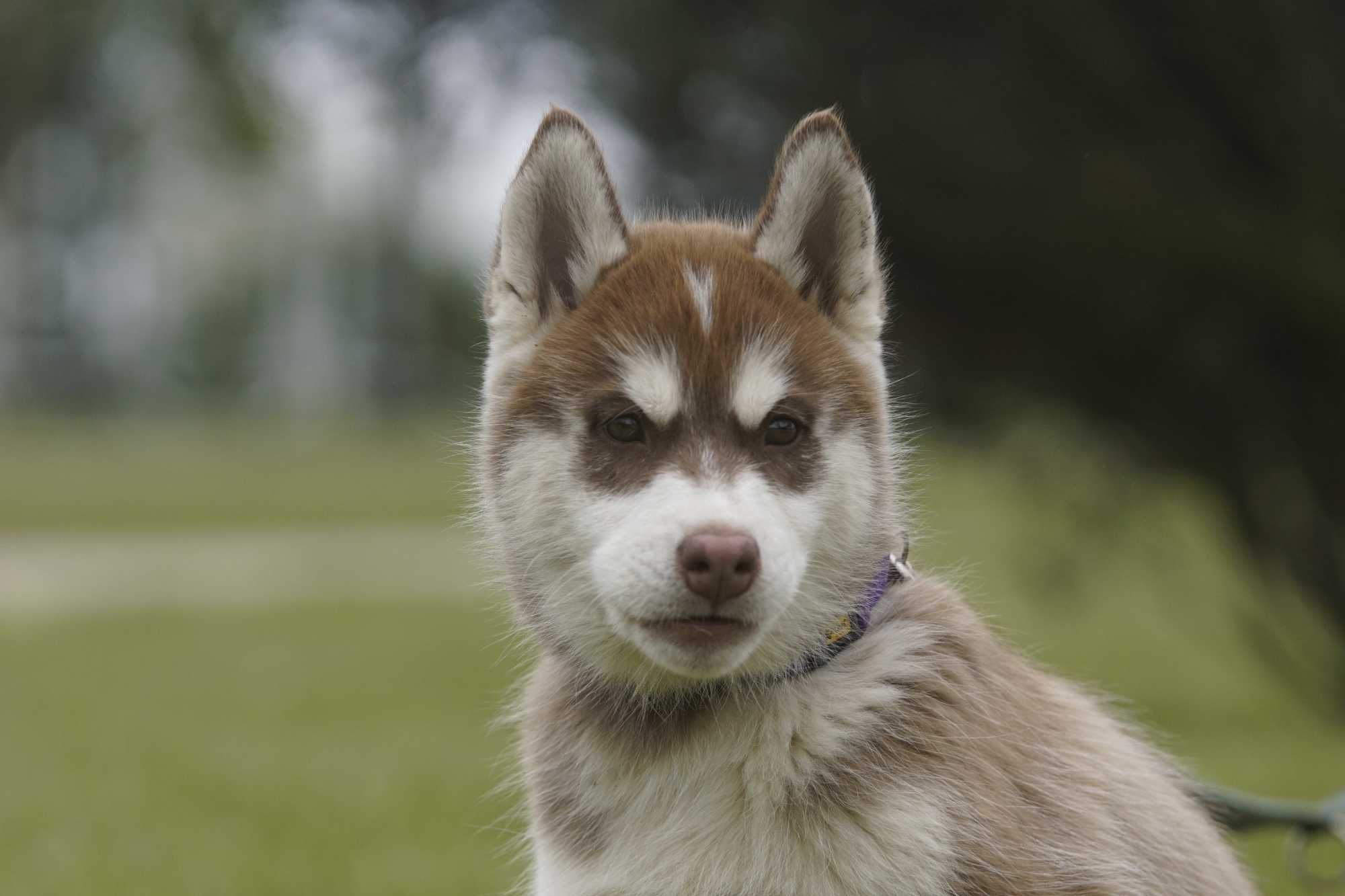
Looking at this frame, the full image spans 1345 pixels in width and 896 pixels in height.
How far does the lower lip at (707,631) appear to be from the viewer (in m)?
3.74

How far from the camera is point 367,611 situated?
55.2ft

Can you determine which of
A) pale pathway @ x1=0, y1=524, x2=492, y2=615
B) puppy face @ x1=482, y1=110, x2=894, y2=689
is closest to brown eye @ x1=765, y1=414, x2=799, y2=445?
puppy face @ x1=482, y1=110, x2=894, y2=689

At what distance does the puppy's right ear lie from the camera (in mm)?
4148

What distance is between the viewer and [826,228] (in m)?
4.24

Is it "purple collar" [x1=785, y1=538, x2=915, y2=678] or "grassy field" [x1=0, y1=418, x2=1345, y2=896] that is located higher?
"purple collar" [x1=785, y1=538, x2=915, y2=678]

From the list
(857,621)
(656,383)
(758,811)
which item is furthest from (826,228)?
(758,811)

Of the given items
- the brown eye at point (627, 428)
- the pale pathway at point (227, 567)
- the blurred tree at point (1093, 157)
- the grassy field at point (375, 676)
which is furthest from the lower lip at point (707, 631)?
the pale pathway at point (227, 567)

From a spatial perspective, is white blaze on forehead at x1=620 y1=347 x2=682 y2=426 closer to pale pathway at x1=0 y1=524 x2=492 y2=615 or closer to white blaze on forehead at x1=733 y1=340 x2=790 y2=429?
white blaze on forehead at x1=733 y1=340 x2=790 y2=429

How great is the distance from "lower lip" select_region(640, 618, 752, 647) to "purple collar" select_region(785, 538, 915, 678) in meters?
0.24

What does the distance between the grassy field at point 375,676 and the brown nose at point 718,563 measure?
1121 mm

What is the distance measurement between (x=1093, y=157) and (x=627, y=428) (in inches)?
262

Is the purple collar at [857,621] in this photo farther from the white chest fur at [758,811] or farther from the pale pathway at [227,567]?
the pale pathway at [227,567]

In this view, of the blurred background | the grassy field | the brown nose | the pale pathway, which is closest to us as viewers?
the brown nose

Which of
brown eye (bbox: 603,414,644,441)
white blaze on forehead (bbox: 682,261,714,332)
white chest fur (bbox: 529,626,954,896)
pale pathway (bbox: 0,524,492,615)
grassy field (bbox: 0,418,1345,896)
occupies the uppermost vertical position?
white blaze on forehead (bbox: 682,261,714,332)
